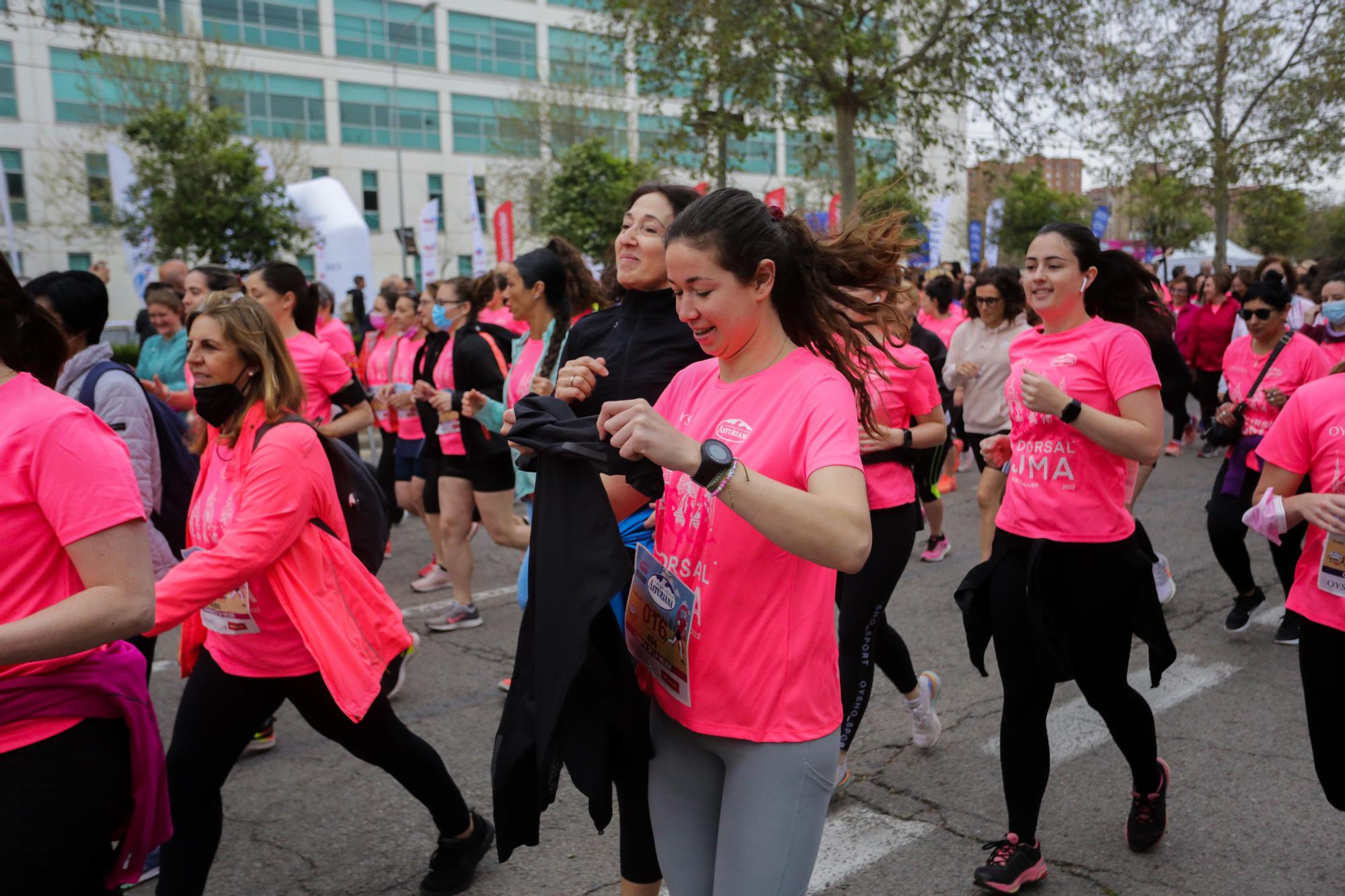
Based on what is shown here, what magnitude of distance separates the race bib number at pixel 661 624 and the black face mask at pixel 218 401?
153 centimetres

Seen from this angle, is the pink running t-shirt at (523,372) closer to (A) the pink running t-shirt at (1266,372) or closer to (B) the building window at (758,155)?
(A) the pink running t-shirt at (1266,372)

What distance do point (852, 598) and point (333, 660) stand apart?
1816mm

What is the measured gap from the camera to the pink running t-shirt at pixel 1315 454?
295 cm

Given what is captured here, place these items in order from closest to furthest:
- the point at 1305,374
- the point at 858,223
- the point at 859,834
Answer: the point at 858,223
the point at 859,834
the point at 1305,374

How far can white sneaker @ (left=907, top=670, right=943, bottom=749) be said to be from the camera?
438 centimetres

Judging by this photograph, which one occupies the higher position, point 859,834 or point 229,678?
point 229,678

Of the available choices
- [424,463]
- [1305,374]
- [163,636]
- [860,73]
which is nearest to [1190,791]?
[1305,374]

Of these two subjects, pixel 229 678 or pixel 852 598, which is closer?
pixel 229 678

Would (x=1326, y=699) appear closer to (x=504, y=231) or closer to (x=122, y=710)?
(x=122, y=710)

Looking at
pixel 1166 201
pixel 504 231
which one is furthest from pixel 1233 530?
pixel 1166 201

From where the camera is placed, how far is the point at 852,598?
3.84 metres

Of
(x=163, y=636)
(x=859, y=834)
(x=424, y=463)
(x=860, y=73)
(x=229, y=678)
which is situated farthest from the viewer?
(x=860, y=73)

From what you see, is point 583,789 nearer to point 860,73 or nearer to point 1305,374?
point 1305,374

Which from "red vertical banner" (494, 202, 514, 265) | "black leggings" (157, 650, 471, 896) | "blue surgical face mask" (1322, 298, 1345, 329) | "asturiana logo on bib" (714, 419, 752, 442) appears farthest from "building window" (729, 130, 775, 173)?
"asturiana logo on bib" (714, 419, 752, 442)
